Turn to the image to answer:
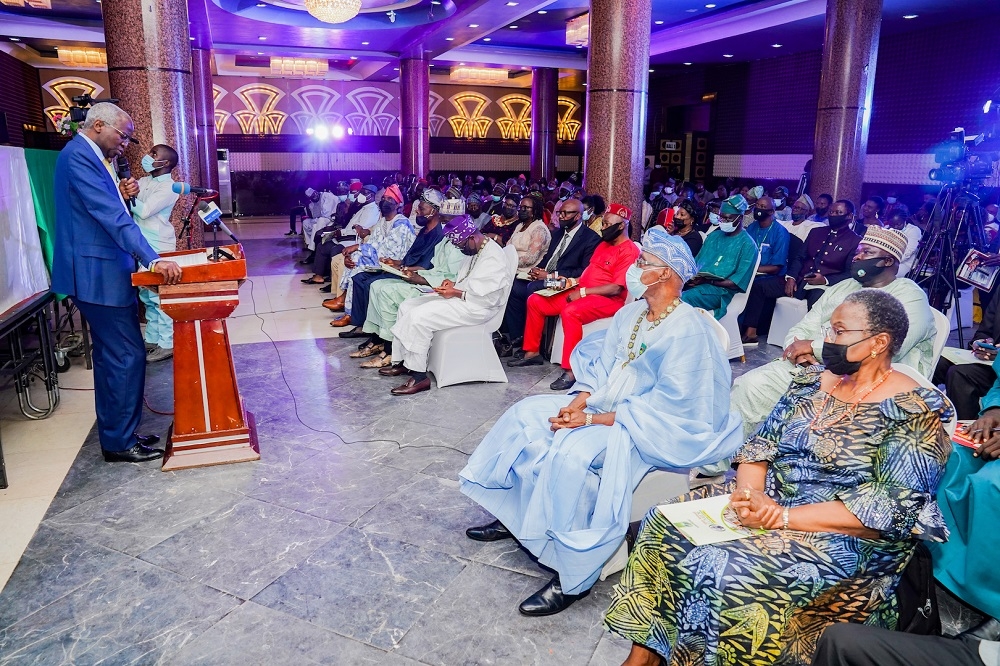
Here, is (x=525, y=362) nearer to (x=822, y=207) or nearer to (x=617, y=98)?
(x=617, y=98)

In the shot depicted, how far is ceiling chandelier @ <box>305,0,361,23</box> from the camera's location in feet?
29.5

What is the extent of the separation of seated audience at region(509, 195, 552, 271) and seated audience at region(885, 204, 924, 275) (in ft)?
10.9

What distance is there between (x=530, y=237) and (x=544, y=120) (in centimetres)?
1323

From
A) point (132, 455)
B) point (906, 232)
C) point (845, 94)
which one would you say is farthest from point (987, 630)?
point (845, 94)

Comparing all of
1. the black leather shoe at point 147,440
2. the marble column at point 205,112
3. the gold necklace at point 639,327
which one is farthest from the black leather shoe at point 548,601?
the marble column at point 205,112

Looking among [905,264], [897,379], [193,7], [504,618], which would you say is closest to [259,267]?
[193,7]

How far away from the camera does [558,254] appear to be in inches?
254

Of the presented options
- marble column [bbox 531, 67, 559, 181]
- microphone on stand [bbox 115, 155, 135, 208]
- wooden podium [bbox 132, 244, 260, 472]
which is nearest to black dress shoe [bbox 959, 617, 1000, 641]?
wooden podium [bbox 132, 244, 260, 472]

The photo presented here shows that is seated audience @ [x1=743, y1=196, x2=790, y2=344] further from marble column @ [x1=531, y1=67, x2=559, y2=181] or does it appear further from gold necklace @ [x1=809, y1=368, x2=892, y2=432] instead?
marble column @ [x1=531, y1=67, x2=559, y2=181]

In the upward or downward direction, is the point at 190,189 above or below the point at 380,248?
above

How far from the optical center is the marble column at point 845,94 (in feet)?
28.6

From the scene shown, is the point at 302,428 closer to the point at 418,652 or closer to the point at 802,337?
the point at 418,652

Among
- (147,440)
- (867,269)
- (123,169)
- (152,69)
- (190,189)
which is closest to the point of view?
(867,269)

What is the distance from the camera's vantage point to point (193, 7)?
38.5ft
